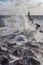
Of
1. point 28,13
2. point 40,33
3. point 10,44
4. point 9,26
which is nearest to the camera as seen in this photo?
point 10,44

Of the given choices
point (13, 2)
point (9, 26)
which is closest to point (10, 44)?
point (9, 26)

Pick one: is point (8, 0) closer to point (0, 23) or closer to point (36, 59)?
point (0, 23)

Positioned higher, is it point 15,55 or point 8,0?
point 8,0

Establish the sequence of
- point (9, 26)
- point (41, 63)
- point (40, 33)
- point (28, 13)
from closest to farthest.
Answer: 1. point (41, 63)
2. point (40, 33)
3. point (9, 26)
4. point (28, 13)

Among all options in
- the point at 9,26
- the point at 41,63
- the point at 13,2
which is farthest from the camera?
the point at 13,2

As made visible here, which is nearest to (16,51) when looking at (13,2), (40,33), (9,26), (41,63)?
(41,63)

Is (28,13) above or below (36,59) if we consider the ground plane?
above

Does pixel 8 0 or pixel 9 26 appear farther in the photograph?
pixel 8 0

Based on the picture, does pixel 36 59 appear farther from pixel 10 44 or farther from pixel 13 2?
pixel 13 2

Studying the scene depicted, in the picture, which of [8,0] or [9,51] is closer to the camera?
[9,51]
